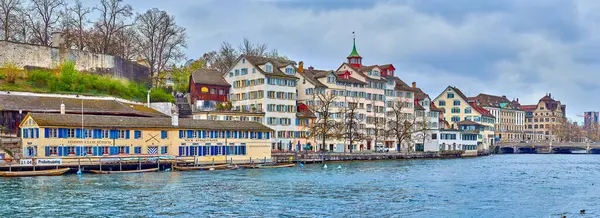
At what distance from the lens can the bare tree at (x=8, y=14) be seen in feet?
280

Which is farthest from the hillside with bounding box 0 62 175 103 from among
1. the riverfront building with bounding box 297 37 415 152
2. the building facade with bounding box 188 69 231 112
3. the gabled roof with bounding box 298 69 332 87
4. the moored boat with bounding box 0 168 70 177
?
the riverfront building with bounding box 297 37 415 152

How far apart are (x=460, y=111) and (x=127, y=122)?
320 feet

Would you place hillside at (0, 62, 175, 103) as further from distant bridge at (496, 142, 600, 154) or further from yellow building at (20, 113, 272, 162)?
distant bridge at (496, 142, 600, 154)

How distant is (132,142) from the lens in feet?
219

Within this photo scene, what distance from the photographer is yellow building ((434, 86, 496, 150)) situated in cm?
14900

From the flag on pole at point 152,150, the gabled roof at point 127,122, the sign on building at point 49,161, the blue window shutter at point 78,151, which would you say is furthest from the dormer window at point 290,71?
the sign on building at point 49,161

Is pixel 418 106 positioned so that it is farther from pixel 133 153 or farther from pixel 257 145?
pixel 133 153

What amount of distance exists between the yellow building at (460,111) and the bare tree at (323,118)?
5213cm

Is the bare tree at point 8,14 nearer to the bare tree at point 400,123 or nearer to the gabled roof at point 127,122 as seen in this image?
the gabled roof at point 127,122

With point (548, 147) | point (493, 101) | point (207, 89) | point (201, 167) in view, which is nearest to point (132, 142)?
point (201, 167)

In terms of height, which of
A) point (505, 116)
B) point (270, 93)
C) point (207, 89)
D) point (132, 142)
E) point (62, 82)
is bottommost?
point (132, 142)

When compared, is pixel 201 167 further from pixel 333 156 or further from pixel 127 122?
pixel 333 156

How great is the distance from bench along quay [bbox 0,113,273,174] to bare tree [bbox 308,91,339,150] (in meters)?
17.2

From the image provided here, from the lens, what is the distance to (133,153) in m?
66.8
